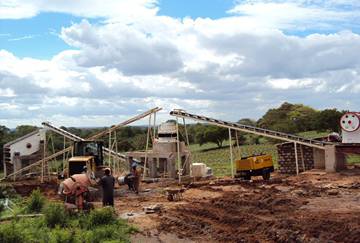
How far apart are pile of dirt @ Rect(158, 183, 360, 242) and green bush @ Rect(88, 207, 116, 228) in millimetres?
1601

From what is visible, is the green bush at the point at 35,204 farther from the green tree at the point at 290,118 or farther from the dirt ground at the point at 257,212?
the green tree at the point at 290,118

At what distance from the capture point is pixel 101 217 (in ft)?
49.9

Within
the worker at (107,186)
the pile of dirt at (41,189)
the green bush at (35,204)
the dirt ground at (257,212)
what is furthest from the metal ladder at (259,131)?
the green bush at (35,204)

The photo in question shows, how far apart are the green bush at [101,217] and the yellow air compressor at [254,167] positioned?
1311cm

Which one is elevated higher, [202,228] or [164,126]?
[164,126]

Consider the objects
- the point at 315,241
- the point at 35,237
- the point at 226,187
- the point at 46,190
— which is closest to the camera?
the point at 315,241

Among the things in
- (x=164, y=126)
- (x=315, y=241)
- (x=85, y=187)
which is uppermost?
(x=164, y=126)

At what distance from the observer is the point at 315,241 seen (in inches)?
506

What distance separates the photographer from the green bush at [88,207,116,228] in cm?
1508

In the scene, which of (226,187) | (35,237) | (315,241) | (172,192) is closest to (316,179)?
(226,187)

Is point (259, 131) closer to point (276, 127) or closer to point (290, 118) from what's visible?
point (276, 127)

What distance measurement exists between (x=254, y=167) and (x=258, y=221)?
468 inches

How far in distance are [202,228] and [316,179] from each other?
468 inches

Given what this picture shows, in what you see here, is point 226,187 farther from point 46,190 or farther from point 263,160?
point 46,190
